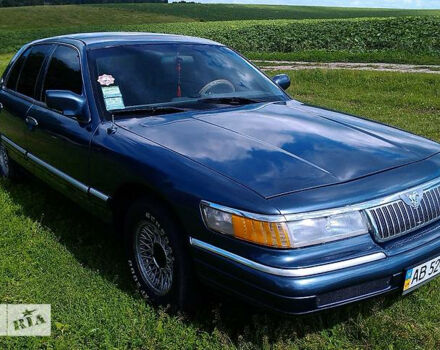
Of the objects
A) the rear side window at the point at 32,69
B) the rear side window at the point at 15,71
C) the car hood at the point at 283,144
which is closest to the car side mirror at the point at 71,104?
the car hood at the point at 283,144

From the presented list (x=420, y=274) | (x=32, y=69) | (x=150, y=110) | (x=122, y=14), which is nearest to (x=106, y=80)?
(x=150, y=110)

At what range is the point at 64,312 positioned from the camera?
309cm

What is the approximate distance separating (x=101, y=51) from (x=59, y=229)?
1.54 meters

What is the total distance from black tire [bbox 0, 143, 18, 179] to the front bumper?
361 centimetres

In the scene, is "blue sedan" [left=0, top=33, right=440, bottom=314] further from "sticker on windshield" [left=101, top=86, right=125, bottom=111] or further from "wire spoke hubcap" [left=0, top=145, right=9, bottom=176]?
"wire spoke hubcap" [left=0, top=145, right=9, bottom=176]

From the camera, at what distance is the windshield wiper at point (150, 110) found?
3543 millimetres

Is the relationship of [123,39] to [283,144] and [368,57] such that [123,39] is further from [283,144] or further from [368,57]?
[368,57]

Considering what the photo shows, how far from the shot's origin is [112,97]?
3.61 meters

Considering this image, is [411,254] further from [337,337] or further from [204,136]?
[204,136]

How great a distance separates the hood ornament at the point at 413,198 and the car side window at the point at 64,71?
2.35 meters

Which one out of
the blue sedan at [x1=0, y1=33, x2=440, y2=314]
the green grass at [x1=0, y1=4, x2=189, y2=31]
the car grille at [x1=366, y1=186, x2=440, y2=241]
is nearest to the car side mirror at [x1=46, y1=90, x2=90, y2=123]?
the blue sedan at [x1=0, y1=33, x2=440, y2=314]

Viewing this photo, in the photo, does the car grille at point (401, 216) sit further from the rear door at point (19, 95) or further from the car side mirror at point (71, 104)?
the rear door at point (19, 95)

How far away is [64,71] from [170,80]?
0.95 metres

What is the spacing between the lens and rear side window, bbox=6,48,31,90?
203 inches
